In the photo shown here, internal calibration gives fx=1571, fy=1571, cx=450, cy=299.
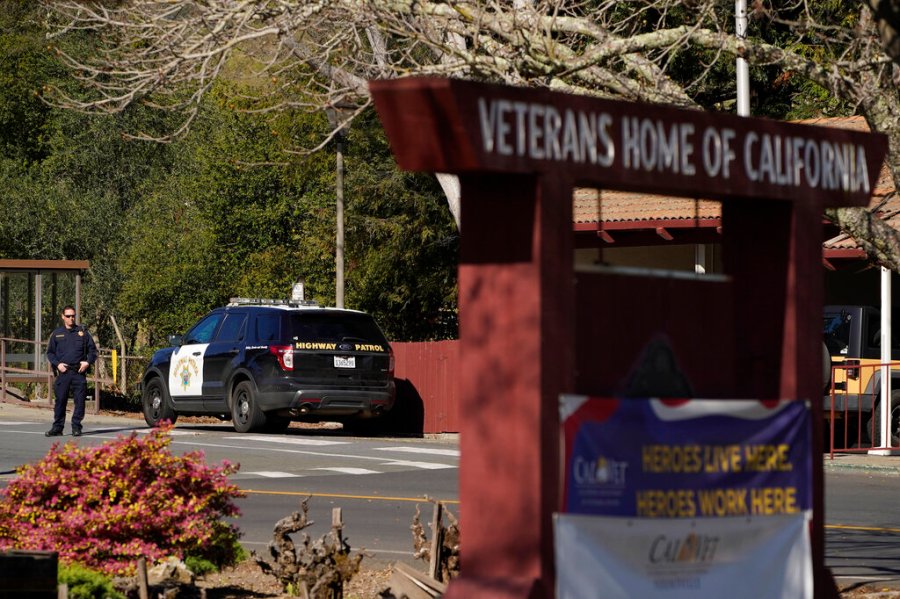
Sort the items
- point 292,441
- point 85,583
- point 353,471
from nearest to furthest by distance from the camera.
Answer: point 85,583
point 353,471
point 292,441

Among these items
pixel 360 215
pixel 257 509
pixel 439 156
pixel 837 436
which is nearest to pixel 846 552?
pixel 257 509

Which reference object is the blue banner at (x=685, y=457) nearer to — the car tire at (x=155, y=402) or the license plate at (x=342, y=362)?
the license plate at (x=342, y=362)

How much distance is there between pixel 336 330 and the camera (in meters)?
23.7

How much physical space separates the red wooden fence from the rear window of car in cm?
219

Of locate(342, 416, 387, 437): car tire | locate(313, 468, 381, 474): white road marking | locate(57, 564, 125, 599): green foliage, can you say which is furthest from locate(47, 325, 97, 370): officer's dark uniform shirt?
locate(57, 564, 125, 599): green foliage

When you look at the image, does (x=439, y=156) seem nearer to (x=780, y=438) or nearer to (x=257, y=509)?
(x=780, y=438)

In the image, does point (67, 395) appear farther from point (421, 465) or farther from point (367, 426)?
point (367, 426)

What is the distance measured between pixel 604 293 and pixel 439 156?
1174 millimetres

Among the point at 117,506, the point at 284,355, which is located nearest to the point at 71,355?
Answer: the point at 284,355

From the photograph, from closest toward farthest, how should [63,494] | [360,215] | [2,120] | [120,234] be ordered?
[63,494]
[360,215]
[120,234]
[2,120]

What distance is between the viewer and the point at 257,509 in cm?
1423

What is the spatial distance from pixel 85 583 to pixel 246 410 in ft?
52.2

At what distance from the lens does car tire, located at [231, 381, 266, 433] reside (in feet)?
77.0

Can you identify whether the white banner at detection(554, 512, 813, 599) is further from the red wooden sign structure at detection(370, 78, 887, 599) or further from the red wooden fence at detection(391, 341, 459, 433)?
the red wooden fence at detection(391, 341, 459, 433)
